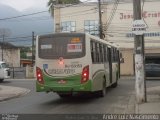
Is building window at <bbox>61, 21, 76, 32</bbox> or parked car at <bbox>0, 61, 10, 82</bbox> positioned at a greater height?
building window at <bbox>61, 21, 76, 32</bbox>

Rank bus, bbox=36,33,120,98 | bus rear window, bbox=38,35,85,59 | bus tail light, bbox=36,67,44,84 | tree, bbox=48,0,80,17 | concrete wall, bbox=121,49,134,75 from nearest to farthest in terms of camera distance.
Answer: bus, bbox=36,33,120,98 → bus rear window, bbox=38,35,85,59 → bus tail light, bbox=36,67,44,84 → concrete wall, bbox=121,49,134,75 → tree, bbox=48,0,80,17

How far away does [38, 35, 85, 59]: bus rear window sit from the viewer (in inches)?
743

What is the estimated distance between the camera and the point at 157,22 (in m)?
52.0

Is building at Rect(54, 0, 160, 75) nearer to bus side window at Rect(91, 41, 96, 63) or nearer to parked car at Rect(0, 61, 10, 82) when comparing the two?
parked car at Rect(0, 61, 10, 82)

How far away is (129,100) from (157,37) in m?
33.2

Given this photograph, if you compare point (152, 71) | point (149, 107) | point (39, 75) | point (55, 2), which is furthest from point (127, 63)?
point (149, 107)

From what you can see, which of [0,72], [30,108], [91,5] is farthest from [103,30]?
[30,108]

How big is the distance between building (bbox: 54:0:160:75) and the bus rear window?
32736 millimetres

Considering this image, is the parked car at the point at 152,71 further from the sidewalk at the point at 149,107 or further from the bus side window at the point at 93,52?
the sidewalk at the point at 149,107

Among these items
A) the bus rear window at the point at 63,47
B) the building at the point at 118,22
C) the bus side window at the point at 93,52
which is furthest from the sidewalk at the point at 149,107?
the building at the point at 118,22

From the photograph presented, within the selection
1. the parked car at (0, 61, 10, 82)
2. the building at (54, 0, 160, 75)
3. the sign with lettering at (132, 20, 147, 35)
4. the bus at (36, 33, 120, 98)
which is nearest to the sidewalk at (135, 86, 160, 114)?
the bus at (36, 33, 120, 98)

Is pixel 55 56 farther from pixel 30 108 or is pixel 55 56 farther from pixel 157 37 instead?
pixel 157 37

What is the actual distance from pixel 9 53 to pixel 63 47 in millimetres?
72269

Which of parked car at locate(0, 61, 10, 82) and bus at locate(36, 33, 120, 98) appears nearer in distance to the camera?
bus at locate(36, 33, 120, 98)
